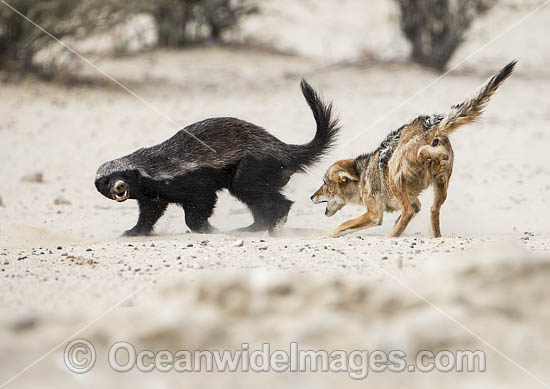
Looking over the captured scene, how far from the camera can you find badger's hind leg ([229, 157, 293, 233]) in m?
6.26

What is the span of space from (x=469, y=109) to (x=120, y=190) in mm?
2563

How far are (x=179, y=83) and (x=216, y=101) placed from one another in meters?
1.59

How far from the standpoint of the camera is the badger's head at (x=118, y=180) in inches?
237

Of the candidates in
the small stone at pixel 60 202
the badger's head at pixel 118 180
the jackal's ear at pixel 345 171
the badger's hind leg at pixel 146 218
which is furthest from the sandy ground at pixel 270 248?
the jackal's ear at pixel 345 171

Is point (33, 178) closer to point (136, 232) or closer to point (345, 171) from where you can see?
point (136, 232)

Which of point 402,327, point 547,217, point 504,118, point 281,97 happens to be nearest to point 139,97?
point 281,97

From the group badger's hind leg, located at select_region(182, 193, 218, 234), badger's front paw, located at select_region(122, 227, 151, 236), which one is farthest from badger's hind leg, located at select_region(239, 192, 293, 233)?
badger's front paw, located at select_region(122, 227, 151, 236)

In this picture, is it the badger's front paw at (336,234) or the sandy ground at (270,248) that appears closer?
the sandy ground at (270,248)

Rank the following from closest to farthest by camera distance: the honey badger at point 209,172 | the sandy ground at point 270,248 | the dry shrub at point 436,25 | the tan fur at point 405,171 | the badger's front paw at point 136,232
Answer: the sandy ground at point 270,248 < the tan fur at point 405,171 < the honey badger at point 209,172 < the badger's front paw at point 136,232 < the dry shrub at point 436,25

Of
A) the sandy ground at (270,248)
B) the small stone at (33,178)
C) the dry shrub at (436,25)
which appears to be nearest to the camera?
the sandy ground at (270,248)

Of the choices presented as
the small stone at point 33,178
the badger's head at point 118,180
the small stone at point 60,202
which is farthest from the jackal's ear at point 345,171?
the small stone at point 33,178

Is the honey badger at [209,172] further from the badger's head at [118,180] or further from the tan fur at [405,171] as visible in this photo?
the tan fur at [405,171]

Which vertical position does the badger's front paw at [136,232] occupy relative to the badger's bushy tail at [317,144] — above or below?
below

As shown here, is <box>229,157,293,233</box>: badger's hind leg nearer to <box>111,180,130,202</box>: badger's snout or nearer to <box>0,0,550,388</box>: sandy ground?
<box>0,0,550,388</box>: sandy ground
